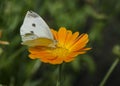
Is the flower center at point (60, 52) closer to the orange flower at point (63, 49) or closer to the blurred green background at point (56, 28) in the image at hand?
the orange flower at point (63, 49)

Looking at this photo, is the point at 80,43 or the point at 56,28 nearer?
the point at 80,43

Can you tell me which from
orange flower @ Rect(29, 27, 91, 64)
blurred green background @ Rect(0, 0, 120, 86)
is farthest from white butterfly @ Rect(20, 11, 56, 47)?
blurred green background @ Rect(0, 0, 120, 86)

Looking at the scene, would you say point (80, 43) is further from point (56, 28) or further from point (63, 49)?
point (56, 28)

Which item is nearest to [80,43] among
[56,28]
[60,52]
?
[60,52]

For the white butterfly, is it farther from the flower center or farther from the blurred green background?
the blurred green background

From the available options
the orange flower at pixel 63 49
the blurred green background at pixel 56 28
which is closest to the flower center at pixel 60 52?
the orange flower at pixel 63 49

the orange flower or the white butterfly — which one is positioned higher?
the white butterfly
